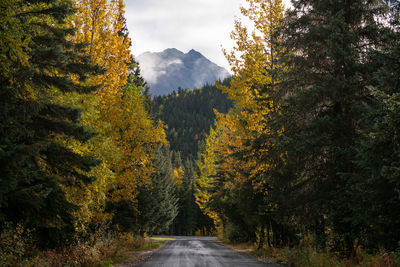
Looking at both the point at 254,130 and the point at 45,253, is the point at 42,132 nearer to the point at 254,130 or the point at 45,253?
the point at 45,253

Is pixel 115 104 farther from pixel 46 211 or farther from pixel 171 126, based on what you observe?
pixel 171 126

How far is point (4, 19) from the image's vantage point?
598 cm

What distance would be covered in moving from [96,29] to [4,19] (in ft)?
31.8

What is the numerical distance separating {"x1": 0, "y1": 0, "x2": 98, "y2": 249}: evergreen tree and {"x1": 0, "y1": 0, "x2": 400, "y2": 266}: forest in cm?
3

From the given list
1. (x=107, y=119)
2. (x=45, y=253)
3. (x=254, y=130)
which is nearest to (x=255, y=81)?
(x=254, y=130)

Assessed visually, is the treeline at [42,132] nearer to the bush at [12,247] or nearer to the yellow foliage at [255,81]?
the bush at [12,247]

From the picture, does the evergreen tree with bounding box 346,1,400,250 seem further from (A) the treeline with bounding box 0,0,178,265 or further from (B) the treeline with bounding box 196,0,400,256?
(A) the treeline with bounding box 0,0,178,265

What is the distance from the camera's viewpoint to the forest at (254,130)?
7582 millimetres

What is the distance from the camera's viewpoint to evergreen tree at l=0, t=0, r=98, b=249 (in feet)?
21.9

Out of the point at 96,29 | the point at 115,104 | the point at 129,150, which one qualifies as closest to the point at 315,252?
the point at 129,150

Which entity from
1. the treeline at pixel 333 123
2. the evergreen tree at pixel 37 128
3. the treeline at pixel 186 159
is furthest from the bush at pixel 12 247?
the treeline at pixel 186 159

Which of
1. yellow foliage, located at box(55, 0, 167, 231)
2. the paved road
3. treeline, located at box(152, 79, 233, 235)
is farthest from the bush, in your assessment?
treeline, located at box(152, 79, 233, 235)

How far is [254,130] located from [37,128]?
10.3 m

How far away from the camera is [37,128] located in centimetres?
848
